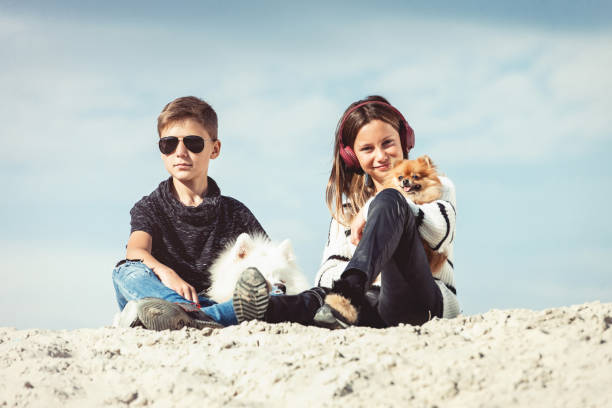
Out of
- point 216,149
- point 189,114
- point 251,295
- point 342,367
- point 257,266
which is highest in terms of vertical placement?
point 189,114

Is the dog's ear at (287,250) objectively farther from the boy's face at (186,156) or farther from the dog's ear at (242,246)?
the boy's face at (186,156)

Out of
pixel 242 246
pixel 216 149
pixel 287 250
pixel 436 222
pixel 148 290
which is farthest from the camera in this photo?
pixel 216 149

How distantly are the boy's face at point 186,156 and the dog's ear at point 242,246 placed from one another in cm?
92

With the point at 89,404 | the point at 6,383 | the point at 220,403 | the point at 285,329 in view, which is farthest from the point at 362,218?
the point at 6,383

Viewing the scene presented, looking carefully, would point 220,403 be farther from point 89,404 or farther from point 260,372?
point 89,404

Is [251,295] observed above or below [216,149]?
below

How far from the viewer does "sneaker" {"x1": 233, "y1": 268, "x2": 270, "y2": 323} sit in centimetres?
374

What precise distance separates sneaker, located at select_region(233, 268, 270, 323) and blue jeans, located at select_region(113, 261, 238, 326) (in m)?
0.59

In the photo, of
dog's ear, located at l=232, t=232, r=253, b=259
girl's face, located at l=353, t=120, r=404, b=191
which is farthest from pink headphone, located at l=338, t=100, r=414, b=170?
dog's ear, located at l=232, t=232, r=253, b=259

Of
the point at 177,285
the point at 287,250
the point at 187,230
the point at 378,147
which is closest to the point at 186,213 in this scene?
the point at 187,230

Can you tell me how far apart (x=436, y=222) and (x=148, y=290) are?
2.32m

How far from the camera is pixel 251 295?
3.75 m

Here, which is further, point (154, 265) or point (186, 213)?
point (186, 213)

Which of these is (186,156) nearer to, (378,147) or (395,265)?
(378,147)
